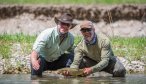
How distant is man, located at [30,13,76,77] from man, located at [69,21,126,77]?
0.28 meters

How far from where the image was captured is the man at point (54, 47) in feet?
46.3

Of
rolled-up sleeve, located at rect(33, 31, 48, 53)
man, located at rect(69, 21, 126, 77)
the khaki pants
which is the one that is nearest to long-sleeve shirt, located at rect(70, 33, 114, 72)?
man, located at rect(69, 21, 126, 77)

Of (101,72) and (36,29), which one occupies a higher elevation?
(36,29)

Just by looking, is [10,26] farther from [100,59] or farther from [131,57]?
[100,59]

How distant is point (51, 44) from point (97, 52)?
3.16 feet

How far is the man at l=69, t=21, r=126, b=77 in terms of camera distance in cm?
1416

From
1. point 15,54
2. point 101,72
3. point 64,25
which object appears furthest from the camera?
point 15,54

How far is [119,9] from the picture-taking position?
100ft

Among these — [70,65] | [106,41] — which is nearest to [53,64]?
[70,65]

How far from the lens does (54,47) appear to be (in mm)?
14320

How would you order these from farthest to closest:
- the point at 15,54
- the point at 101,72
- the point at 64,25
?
the point at 15,54
the point at 101,72
the point at 64,25

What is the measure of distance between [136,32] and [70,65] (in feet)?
50.2

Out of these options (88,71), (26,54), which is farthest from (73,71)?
(26,54)

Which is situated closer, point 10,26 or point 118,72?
point 118,72
